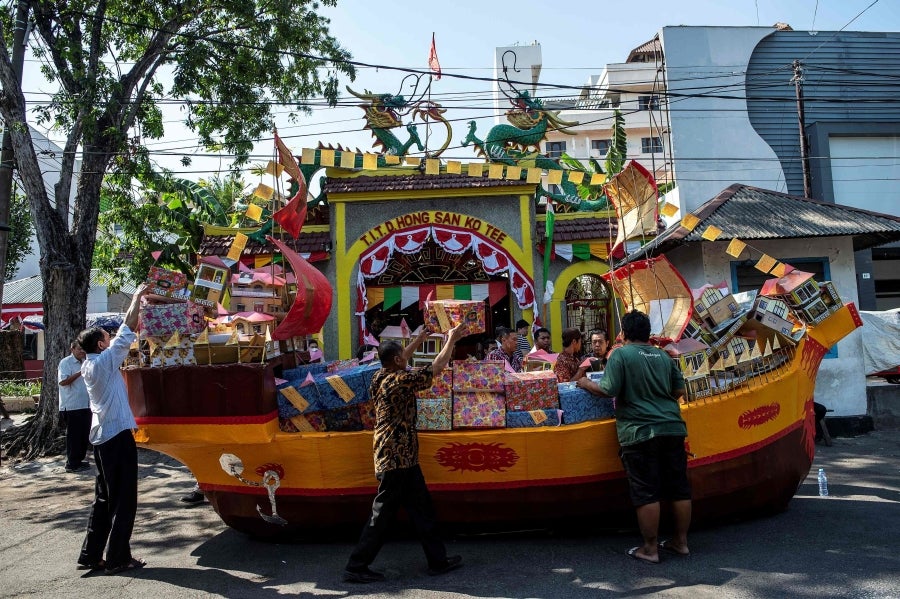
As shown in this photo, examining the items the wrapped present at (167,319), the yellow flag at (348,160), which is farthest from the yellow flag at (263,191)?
the yellow flag at (348,160)

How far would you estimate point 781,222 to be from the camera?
9.48 m

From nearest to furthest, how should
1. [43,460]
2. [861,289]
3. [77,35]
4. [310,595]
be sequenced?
[310,595], [43,460], [77,35], [861,289]

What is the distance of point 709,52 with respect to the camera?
54.0 ft

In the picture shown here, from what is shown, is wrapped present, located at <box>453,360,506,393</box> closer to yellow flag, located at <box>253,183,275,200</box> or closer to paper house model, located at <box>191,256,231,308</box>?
paper house model, located at <box>191,256,231,308</box>

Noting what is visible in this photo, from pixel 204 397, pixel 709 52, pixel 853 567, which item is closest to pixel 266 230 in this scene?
pixel 204 397

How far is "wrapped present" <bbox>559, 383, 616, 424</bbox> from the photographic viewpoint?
4.87 meters

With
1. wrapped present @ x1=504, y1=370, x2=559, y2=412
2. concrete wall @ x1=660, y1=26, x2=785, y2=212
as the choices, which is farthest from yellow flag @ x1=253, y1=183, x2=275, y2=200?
concrete wall @ x1=660, y1=26, x2=785, y2=212

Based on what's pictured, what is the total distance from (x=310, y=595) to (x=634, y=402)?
239 cm

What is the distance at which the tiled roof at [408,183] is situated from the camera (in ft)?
38.4

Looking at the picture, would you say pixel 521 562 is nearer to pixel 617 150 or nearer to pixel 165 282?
pixel 165 282

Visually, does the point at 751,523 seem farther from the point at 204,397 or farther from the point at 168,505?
the point at 168,505

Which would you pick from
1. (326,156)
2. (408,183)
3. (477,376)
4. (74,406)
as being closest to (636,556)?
(477,376)

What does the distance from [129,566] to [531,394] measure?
3042 mm

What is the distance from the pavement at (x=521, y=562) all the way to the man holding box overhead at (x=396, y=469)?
0.13 meters
